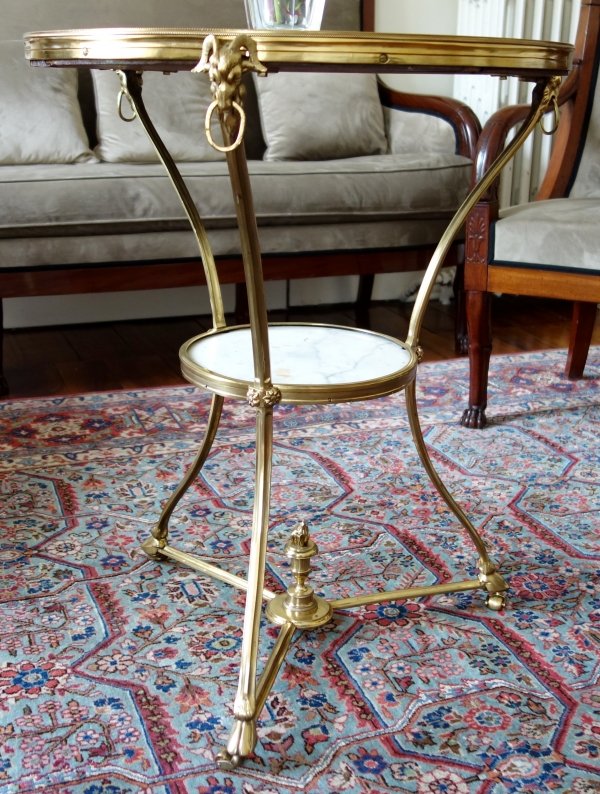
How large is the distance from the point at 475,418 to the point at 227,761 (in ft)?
3.76

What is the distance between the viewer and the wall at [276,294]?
273cm

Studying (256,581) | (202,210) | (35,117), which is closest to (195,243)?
(202,210)

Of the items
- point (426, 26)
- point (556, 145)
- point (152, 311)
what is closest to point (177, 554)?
point (556, 145)

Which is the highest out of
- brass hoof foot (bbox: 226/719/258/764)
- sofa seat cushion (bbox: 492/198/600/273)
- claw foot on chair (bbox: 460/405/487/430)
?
sofa seat cushion (bbox: 492/198/600/273)

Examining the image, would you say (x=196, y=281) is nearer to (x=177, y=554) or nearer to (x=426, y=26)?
(x=177, y=554)

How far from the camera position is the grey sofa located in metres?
1.99

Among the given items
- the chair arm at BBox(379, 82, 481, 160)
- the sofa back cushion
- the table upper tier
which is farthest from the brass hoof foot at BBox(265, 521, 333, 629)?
the sofa back cushion

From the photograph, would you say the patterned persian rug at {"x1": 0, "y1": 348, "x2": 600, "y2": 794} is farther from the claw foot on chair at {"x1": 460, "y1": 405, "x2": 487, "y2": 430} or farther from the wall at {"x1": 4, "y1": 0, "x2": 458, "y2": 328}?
the wall at {"x1": 4, "y1": 0, "x2": 458, "y2": 328}

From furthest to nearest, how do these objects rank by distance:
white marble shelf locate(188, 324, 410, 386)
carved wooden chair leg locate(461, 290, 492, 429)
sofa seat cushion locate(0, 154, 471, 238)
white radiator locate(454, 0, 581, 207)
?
white radiator locate(454, 0, 581, 207), sofa seat cushion locate(0, 154, 471, 238), carved wooden chair leg locate(461, 290, 492, 429), white marble shelf locate(188, 324, 410, 386)

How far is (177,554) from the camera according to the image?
1.27 metres

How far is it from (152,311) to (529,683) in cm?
206

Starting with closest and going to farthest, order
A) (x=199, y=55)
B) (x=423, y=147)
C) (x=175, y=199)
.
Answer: (x=199, y=55) < (x=175, y=199) < (x=423, y=147)

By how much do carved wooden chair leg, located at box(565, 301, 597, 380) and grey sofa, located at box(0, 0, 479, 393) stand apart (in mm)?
461

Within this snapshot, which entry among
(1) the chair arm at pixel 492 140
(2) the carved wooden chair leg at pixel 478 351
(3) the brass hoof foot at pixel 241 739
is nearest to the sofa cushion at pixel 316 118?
(1) the chair arm at pixel 492 140
